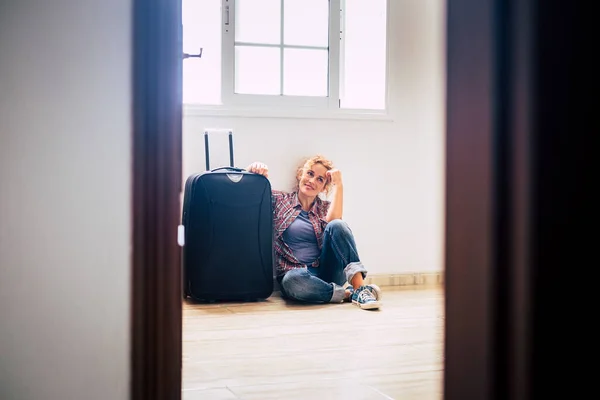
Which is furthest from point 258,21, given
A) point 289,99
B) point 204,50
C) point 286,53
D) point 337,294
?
point 337,294

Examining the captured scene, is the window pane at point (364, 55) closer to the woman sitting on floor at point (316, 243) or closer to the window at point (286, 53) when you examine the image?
the window at point (286, 53)

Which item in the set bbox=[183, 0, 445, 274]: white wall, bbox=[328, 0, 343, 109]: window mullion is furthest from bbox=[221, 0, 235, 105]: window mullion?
bbox=[328, 0, 343, 109]: window mullion

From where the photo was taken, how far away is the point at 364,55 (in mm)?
3971

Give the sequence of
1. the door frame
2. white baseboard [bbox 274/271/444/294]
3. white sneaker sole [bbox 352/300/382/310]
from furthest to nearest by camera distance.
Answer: white baseboard [bbox 274/271/444/294] < white sneaker sole [bbox 352/300/382/310] < the door frame

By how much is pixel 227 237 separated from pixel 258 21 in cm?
117

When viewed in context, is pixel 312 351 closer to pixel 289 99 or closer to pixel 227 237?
pixel 227 237

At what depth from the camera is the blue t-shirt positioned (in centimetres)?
360

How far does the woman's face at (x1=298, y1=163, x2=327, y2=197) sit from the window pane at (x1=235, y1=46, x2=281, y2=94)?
467 millimetres

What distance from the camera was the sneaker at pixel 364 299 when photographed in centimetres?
327

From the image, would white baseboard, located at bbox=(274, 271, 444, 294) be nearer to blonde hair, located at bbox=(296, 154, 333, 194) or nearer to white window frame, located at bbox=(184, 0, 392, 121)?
blonde hair, located at bbox=(296, 154, 333, 194)

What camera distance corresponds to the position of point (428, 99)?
407cm
